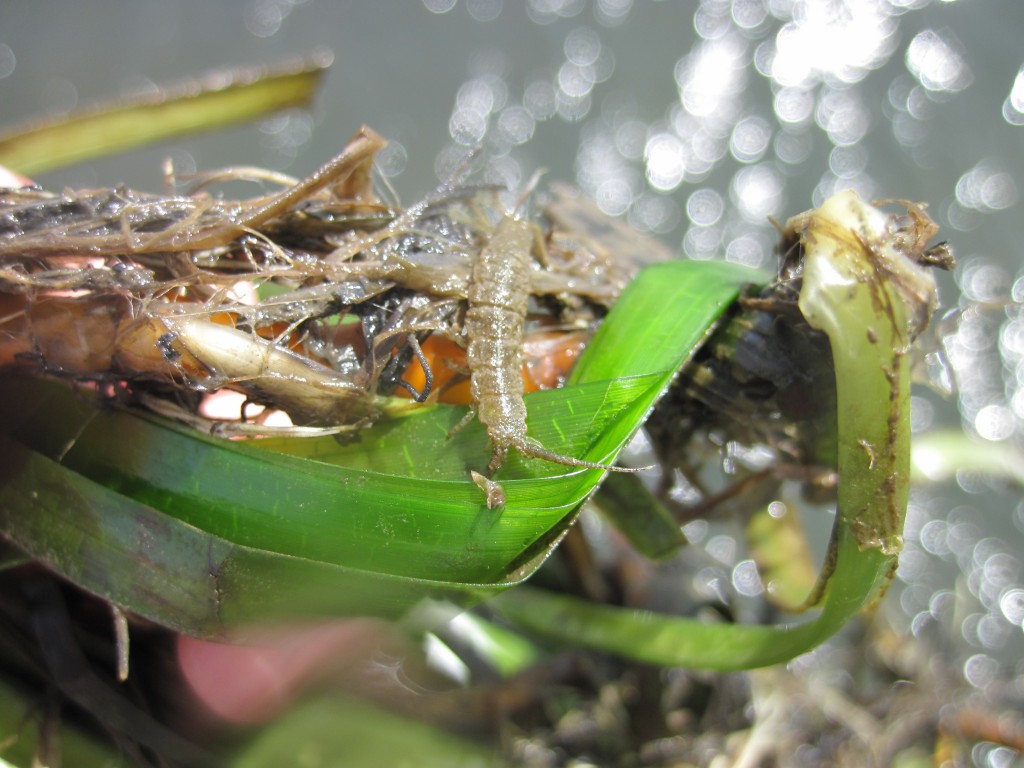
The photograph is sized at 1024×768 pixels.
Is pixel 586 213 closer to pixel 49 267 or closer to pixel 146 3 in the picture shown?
pixel 49 267

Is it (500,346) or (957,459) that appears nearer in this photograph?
(500,346)

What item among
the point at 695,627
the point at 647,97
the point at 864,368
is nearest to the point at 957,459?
the point at 695,627

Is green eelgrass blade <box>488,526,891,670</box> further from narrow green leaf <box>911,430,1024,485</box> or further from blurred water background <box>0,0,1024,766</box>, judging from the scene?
blurred water background <box>0,0,1024,766</box>

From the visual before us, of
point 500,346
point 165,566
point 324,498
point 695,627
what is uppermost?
point 500,346

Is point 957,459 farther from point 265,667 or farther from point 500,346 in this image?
point 265,667

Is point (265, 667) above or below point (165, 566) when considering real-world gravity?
below

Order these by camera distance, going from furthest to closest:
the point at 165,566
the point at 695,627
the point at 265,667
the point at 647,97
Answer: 1. the point at 647,97
2. the point at 265,667
3. the point at 695,627
4. the point at 165,566

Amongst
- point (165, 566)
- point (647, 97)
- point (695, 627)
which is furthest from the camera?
point (647, 97)

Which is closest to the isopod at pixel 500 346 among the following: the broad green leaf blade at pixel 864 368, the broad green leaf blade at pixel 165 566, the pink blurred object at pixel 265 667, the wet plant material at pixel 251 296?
the wet plant material at pixel 251 296

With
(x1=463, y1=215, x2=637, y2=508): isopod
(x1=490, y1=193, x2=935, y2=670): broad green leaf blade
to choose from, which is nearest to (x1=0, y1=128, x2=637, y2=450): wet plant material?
(x1=463, y1=215, x2=637, y2=508): isopod
